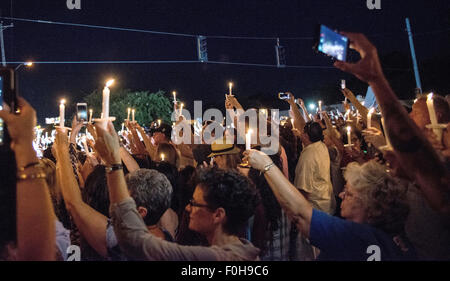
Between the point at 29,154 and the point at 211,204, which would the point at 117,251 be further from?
the point at 29,154

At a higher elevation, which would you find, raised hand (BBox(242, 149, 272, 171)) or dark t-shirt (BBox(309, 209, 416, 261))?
raised hand (BBox(242, 149, 272, 171))

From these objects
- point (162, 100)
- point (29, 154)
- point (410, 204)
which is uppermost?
point (162, 100)

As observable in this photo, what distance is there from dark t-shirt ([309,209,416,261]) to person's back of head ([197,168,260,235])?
440 mm

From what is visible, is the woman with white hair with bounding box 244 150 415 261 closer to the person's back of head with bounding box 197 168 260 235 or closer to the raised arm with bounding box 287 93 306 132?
the person's back of head with bounding box 197 168 260 235

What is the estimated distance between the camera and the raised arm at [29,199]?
5.21 ft

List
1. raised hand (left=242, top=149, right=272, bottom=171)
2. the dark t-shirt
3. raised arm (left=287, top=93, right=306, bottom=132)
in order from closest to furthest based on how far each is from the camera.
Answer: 1. the dark t-shirt
2. raised hand (left=242, top=149, right=272, bottom=171)
3. raised arm (left=287, top=93, right=306, bottom=132)

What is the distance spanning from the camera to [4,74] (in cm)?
178

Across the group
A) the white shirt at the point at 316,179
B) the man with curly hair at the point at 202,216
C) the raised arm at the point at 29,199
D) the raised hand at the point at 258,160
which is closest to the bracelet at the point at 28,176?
the raised arm at the point at 29,199

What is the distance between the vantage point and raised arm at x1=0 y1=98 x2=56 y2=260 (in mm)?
1587

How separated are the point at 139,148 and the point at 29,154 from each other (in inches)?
210

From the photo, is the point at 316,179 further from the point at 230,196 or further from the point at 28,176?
the point at 28,176

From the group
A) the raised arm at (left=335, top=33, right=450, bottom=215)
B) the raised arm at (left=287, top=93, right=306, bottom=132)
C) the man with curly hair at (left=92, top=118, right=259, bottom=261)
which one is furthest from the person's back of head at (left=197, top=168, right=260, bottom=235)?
the raised arm at (left=287, top=93, right=306, bottom=132)
